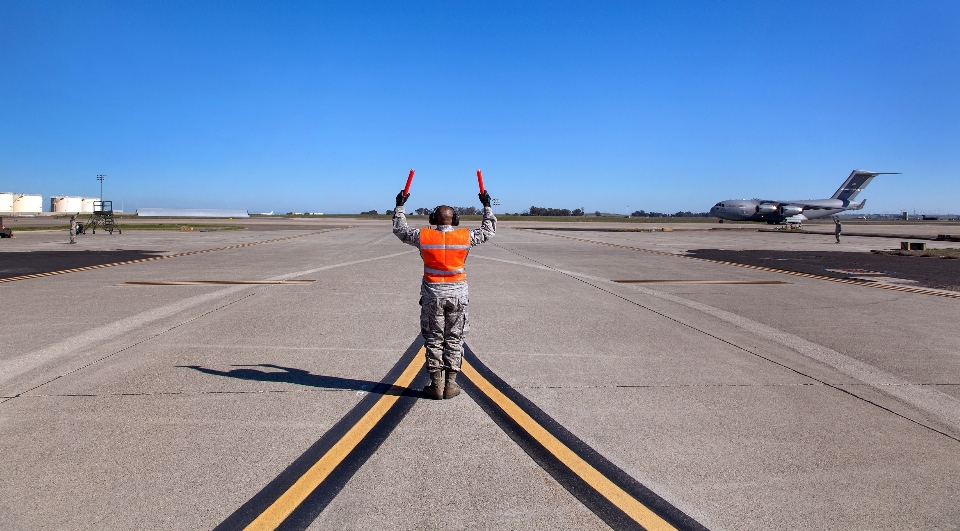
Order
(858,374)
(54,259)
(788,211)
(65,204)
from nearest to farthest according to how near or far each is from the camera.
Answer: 1. (858,374)
2. (54,259)
3. (788,211)
4. (65,204)

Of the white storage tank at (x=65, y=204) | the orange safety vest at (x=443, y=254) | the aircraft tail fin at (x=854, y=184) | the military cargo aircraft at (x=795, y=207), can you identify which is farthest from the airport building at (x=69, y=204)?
the orange safety vest at (x=443, y=254)

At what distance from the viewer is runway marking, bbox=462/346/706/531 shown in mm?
3803

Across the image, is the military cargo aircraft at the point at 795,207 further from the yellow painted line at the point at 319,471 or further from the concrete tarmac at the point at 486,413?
the yellow painted line at the point at 319,471

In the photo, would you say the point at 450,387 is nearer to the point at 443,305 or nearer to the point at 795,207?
the point at 443,305

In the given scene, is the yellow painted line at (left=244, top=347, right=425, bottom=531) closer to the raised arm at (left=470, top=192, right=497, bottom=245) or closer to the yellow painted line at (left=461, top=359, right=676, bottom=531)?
the yellow painted line at (left=461, top=359, right=676, bottom=531)

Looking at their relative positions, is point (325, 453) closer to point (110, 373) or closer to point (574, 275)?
point (110, 373)

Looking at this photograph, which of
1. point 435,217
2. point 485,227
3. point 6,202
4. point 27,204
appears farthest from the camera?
point 27,204

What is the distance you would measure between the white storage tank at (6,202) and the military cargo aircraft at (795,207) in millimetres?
123638

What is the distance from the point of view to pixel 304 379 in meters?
6.85

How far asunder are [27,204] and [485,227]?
151323 millimetres

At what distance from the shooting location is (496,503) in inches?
156

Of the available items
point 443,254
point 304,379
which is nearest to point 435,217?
point 443,254

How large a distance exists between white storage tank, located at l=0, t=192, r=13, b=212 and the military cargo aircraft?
123638mm

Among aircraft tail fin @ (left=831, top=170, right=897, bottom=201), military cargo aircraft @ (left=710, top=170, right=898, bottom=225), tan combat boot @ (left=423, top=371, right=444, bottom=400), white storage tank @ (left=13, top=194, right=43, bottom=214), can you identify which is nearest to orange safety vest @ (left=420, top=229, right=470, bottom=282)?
tan combat boot @ (left=423, top=371, right=444, bottom=400)
